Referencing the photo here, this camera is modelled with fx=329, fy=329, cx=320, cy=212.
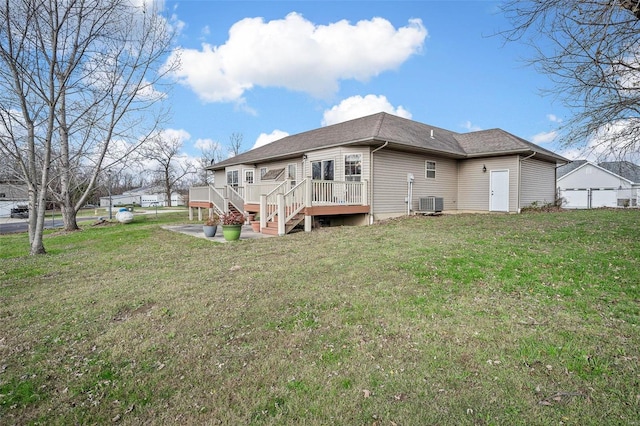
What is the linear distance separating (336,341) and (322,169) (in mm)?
10998

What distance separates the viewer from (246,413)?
2309 millimetres

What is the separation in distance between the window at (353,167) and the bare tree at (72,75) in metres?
6.89

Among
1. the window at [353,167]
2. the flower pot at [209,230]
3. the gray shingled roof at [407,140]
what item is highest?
the gray shingled roof at [407,140]

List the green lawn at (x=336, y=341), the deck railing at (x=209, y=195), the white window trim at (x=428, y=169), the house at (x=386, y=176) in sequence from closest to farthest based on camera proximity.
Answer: the green lawn at (x=336, y=341) < the house at (x=386, y=176) < the white window trim at (x=428, y=169) < the deck railing at (x=209, y=195)

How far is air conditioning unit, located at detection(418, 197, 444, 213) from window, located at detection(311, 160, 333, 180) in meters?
3.99

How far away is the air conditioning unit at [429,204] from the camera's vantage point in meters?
13.9

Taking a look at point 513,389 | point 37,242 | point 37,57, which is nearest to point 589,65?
point 513,389

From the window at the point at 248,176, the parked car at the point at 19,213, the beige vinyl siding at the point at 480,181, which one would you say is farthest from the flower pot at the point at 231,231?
the parked car at the point at 19,213

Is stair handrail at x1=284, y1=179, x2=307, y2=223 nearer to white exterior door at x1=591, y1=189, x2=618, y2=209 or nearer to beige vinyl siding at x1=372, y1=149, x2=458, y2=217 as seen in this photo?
beige vinyl siding at x1=372, y1=149, x2=458, y2=217

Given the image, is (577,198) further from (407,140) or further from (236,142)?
(236,142)

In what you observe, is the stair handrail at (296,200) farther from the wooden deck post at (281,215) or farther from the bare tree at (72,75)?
the bare tree at (72,75)

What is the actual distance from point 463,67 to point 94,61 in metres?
11.6

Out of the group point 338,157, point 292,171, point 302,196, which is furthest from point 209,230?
point 292,171

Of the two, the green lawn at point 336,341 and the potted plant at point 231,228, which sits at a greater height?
the potted plant at point 231,228
